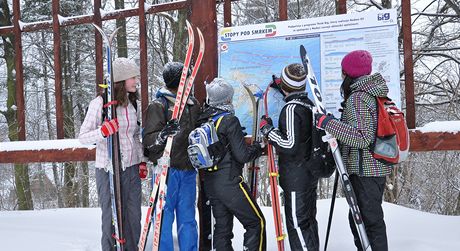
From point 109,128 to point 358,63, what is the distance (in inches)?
71.0

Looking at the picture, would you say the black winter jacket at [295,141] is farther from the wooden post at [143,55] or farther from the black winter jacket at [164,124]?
the wooden post at [143,55]

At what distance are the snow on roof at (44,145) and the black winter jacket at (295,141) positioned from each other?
2.17m

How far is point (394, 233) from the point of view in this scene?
3816 mm

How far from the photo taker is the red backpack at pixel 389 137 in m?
2.80

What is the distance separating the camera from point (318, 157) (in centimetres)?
302

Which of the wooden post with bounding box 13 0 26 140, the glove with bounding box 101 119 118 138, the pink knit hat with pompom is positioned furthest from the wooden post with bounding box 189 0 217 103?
the wooden post with bounding box 13 0 26 140

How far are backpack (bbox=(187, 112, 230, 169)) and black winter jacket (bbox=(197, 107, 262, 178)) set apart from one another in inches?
1.4

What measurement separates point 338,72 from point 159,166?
1.62 meters

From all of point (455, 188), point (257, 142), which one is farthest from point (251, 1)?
point (257, 142)

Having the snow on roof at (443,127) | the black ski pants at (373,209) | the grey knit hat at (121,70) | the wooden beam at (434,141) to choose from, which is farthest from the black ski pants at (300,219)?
the grey knit hat at (121,70)

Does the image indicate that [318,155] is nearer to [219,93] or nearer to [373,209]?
[373,209]

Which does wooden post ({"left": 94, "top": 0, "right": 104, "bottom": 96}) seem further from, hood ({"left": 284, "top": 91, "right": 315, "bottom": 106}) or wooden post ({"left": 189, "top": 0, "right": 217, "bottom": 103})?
hood ({"left": 284, "top": 91, "right": 315, "bottom": 106})

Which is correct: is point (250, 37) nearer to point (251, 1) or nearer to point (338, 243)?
point (338, 243)

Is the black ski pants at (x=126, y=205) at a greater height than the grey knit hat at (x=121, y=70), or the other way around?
the grey knit hat at (x=121, y=70)
